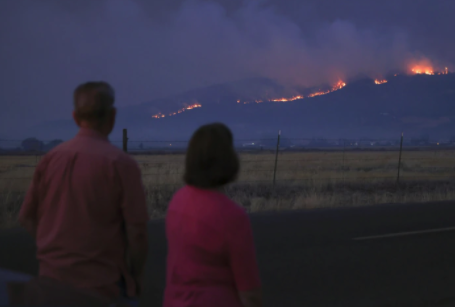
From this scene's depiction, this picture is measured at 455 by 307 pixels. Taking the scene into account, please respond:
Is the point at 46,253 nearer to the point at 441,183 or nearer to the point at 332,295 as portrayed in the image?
the point at 332,295

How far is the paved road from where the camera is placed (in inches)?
217

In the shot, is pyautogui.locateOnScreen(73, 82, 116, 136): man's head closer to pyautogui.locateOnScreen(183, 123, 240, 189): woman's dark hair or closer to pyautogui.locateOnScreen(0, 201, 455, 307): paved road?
pyautogui.locateOnScreen(183, 123, 240, 189): woman's dark hair

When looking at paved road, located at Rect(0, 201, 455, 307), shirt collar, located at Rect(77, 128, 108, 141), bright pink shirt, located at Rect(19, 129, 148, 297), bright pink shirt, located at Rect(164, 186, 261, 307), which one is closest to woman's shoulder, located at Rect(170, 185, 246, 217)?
bright pink shirt, located at Rect(164, 186, 261, 307)

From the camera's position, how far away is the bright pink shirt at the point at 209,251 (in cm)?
227

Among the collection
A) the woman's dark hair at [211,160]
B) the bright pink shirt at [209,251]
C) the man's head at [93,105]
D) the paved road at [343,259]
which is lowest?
the paved road at [343,259]

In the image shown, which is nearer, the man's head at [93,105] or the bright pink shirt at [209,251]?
the bright pink shirt at [209,251]

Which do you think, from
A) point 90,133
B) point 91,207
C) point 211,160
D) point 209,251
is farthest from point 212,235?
point 90,133

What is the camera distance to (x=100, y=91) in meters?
2.56

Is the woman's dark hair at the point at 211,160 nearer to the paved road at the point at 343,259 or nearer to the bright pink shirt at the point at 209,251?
the bright pink shirt at the point at 209,251

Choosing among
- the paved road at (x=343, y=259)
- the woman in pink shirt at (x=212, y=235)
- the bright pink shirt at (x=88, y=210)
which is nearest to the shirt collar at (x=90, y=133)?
the bright pink shirt at (x=88, y=210)

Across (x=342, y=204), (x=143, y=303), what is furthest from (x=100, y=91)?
(x=342, y=204)

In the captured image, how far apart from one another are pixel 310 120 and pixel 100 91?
198 metres

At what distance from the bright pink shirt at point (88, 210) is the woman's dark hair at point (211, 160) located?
0.31 meters

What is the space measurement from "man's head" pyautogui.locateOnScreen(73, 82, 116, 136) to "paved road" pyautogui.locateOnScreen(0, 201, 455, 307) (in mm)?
3122
